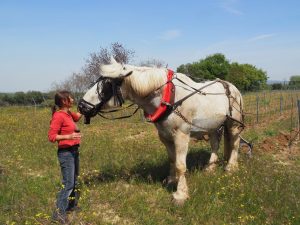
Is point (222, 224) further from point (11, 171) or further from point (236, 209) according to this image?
point (11, 171)

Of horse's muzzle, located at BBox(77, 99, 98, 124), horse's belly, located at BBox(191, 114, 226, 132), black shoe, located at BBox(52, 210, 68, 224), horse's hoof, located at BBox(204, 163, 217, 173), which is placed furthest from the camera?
horse's hoof, located at BBox(204, 163, 217, 173)

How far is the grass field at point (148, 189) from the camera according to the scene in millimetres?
4742

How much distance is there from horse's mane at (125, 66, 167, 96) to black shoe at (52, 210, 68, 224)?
1987mm

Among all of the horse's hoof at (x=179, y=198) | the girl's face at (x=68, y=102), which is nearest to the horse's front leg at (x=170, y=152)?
the horse's hoof at (x=179, y=198)

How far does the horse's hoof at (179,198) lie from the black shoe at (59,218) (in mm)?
1675

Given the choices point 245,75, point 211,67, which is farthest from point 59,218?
point 245,75

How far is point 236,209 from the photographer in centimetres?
493

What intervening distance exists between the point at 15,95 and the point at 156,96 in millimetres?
62061

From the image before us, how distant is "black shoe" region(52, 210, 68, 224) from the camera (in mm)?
4047

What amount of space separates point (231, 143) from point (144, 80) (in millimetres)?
2561

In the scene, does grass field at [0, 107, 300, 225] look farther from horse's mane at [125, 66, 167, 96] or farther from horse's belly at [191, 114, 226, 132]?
horse's mane at [125, 66, 167, 96]

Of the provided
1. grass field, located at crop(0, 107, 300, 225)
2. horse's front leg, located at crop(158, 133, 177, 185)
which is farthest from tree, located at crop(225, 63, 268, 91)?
horse's front leg, located at crop(158, 133, 177, 185)

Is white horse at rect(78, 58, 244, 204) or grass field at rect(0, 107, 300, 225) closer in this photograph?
grass field at rect(0, 107, 300, 225)

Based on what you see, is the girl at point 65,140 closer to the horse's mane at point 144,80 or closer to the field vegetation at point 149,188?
the field vegetation at point 149,188
